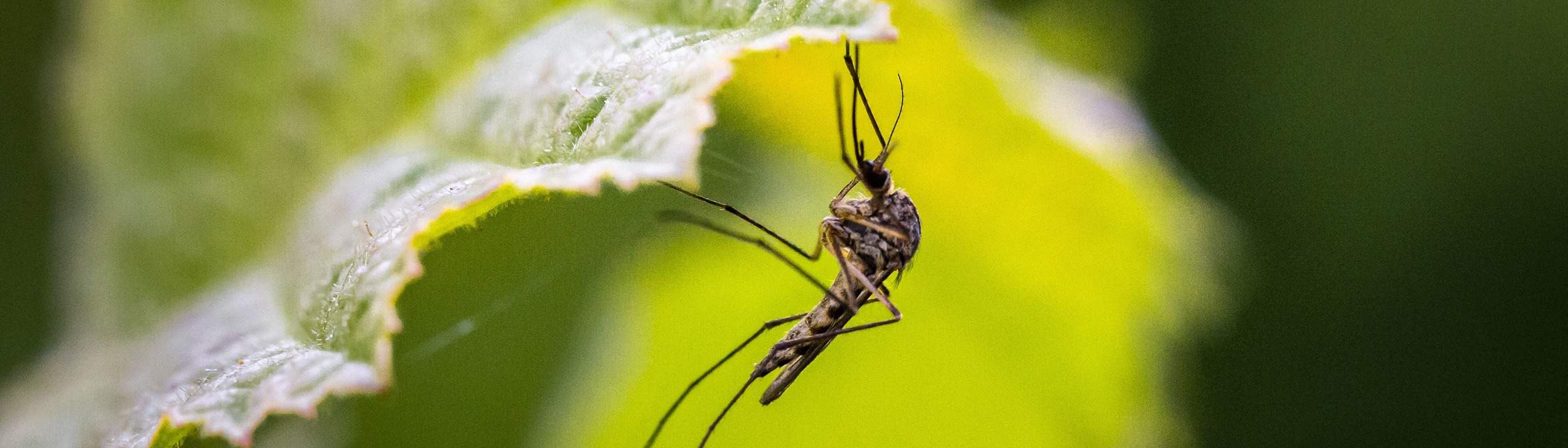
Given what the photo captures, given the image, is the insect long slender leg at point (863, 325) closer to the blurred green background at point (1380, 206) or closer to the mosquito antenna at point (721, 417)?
the mosquito antenna at point (721, 417)

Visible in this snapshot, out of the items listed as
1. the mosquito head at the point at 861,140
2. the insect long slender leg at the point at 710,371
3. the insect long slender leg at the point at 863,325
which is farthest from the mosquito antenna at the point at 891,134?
the insect long slender leg at the point at 710,371

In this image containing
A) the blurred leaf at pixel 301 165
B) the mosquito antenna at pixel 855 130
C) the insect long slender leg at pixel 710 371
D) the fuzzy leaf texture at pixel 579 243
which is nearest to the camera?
the blurred leaf at pixel 301 165

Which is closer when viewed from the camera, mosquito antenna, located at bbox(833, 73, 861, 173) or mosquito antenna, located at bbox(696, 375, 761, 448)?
mosquito antenna, located at bbox(833, 73, 861, 173)

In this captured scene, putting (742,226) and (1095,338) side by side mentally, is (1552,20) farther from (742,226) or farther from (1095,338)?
(742,226)

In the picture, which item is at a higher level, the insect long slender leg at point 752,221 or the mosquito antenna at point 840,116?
the mosquito antenna at point 840,116

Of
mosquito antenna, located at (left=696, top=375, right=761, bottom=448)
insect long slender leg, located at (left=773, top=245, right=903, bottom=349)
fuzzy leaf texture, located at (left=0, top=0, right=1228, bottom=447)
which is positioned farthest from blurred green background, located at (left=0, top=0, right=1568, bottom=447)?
mosquito antenna, located at (left=696, top=375, right=761, bottom=448)

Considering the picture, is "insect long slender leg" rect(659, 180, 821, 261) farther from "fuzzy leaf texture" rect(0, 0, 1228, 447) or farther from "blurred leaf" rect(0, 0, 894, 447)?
"blurred leaf" rect(0, 0, 894, 447)

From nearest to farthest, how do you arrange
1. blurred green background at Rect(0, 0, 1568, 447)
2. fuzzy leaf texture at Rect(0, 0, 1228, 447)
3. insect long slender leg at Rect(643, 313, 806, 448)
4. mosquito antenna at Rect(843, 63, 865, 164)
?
fuzzy leaf texture at Rect(0, 0, 1228, 447)
mosquito antenna at Rect(843, 63, 865, 164)
insect long slender leg at Rect(643, 313, 806, 448)
blurred green background at Rect(0, 0, 1568, 447)

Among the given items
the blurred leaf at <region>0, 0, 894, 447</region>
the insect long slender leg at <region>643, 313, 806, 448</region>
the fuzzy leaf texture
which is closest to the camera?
the blurred leaf at <region>0, 0, 894, 447</region>

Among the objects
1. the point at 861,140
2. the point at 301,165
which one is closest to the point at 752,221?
the point at 861,140
